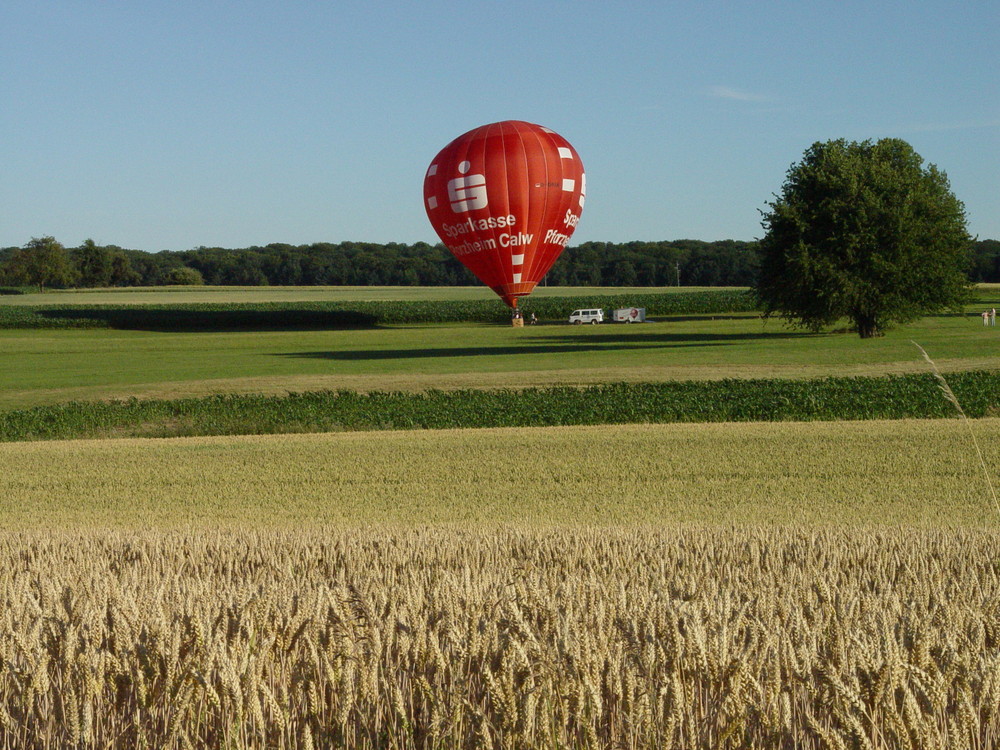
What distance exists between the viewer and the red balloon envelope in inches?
1925

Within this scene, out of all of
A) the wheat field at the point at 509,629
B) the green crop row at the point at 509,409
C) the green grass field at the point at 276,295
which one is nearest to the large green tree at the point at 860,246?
the green crop row at the point at 509,409

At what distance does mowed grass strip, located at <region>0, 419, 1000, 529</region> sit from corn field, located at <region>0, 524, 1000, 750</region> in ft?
16.5

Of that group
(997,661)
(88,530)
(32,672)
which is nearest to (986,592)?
(997,661)

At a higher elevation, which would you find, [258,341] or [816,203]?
[816,203]

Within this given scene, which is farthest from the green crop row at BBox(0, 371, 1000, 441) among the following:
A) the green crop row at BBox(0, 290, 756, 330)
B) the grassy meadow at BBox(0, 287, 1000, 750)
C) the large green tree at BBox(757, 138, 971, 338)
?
the green crop row at BBox(0, 290, 756, 330)

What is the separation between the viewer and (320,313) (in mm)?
98562

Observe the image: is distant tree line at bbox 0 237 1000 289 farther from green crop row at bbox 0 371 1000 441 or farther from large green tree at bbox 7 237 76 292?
green crop row at bbox 0 371 1000 441

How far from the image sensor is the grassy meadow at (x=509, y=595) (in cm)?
404

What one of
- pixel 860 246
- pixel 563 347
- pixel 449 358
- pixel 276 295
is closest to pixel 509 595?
pixel 449 358

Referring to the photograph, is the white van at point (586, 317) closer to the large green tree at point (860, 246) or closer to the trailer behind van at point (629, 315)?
the trailer behind van at point (629, 315)

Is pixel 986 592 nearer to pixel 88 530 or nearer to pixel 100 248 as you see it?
pixel 88 530

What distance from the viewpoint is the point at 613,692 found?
13.7ft

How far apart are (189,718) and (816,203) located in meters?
62.0

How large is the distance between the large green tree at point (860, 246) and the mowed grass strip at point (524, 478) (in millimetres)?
38211
